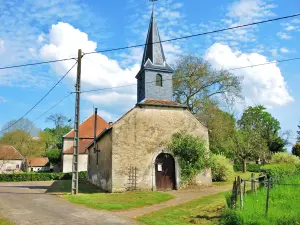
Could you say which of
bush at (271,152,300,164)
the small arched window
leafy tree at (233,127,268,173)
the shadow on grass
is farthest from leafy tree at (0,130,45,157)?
bush at (271,152,300,164)

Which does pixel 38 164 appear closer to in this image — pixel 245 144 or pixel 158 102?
pixel 245 144

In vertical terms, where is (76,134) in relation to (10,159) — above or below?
above

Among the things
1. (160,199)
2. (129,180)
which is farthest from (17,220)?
(129,180)

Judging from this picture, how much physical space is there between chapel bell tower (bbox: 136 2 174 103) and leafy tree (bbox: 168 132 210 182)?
12.9 ft

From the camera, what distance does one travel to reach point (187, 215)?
10391 millimetres

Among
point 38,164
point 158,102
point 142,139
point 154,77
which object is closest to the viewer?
point 142,139

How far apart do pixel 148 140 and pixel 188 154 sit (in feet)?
9.97

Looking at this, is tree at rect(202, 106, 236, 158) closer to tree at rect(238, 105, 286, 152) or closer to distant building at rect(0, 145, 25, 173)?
tree at rect(238, 105, 286, 152)

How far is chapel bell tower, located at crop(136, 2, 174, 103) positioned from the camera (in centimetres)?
2083

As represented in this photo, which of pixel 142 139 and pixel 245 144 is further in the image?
pixel 245 144

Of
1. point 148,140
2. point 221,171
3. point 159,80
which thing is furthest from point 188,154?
point 159,80

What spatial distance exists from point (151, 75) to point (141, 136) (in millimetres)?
5272

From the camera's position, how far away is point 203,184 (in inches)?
Result: 770

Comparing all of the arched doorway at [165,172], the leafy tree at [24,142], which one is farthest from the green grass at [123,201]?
the leafy tree at [24,142]
